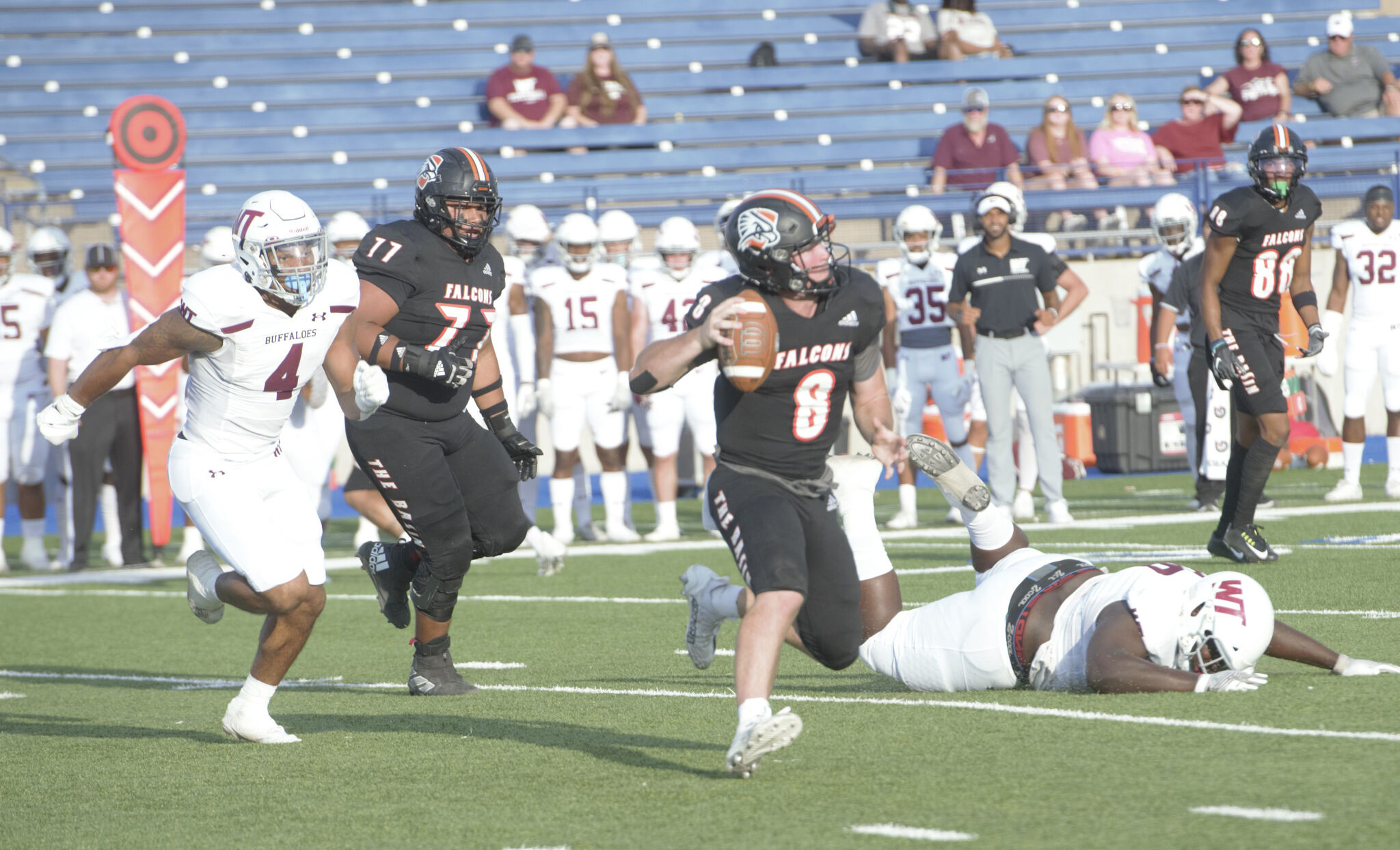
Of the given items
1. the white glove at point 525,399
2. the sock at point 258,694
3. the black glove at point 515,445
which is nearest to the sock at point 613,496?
the white glove at point 525,399

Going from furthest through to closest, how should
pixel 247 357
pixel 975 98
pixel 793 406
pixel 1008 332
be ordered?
pixel 975 98, pixel 1008 332, pixel 247 357, pixel 793 406

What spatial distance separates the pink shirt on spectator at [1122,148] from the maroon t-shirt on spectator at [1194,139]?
0.37m

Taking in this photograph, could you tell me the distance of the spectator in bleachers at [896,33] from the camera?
742 inches

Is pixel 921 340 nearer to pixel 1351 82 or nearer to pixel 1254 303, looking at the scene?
pixel 1254 303

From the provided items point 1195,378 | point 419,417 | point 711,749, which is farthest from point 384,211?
point 711,749

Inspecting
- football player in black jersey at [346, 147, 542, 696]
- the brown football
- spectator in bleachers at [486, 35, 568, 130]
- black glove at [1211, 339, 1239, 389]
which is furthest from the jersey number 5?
spectator in bleachers at [486, 35, 568, 130]

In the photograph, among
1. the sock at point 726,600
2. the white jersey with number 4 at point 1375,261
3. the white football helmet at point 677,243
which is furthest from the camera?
the white football helmet at point 677,243

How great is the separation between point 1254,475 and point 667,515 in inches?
183

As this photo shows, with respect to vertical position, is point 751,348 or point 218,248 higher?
point 218,248

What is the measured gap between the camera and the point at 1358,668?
4.78 m

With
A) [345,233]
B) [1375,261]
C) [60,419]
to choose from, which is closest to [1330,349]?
[1375,261]

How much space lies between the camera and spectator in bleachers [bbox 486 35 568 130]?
1764cm

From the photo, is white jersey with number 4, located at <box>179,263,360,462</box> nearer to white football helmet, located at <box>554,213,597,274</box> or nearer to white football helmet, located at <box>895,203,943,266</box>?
white football helmet, located at <box>554,213,597,274</box>

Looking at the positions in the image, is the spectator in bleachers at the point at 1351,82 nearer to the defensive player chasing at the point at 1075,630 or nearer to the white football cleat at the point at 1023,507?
the white football cleat at the point at 1023,507
